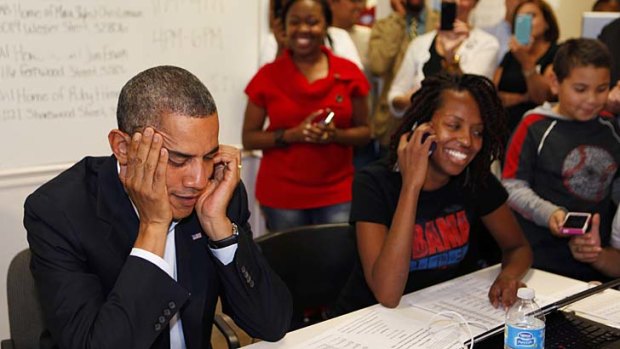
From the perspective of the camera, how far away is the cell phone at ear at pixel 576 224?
90.0 inches

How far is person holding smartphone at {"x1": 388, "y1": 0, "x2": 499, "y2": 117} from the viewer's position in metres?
3.53

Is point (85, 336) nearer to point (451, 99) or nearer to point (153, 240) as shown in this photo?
point (153, 240)

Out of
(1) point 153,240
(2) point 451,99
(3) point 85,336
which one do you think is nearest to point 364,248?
(2) point 451,99

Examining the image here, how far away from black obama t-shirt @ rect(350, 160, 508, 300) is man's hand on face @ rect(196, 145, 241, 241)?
1.60ft

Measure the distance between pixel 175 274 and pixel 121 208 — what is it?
22 centimetres

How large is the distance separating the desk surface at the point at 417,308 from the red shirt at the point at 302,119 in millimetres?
1166

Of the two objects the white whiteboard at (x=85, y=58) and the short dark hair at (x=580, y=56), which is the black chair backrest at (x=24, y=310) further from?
the short dark hair at (x=580, y=56)

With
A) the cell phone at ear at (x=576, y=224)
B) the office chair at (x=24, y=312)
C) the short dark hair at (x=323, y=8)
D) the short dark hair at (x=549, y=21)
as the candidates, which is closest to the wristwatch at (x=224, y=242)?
the office chair at (x=24, y=312)

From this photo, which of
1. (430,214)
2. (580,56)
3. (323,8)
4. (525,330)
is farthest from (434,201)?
(323,8)

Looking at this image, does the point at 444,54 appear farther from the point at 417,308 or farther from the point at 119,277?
the point at 119,277

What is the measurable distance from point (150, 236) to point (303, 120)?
5.68 ft

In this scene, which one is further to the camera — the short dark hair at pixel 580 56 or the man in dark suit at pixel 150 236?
the short dark hair at pixel 580 56

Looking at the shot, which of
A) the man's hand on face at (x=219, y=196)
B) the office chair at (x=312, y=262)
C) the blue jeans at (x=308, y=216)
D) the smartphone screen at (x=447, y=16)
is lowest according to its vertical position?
the blue jeans at (x=308, y=216)

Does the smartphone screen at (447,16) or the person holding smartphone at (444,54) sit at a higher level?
the smartphone screen at (447,16)
